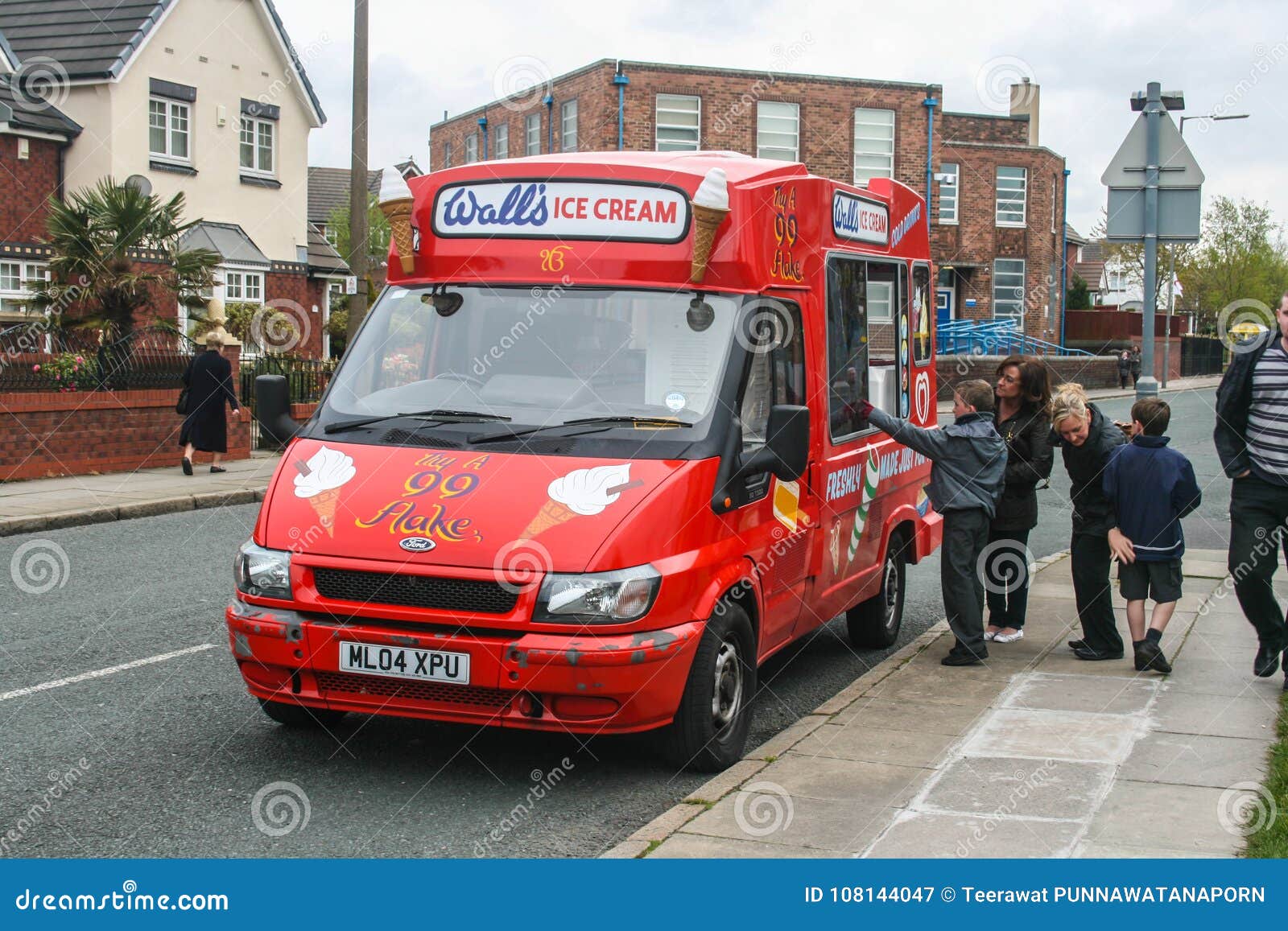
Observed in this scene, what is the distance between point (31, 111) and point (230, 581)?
23.0m

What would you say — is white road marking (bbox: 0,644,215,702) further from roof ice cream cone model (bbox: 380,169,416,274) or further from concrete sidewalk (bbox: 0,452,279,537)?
concrete sidewalk (bbox: 0,452,279,537)

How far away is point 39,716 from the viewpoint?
6.64m

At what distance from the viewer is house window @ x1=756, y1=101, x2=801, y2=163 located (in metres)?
42.8

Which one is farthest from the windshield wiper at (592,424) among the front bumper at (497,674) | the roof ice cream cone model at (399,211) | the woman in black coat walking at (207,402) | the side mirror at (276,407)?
the woman in black coat walking at (207,402)

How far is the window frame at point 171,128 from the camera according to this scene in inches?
1252

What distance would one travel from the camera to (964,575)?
8.22 metres

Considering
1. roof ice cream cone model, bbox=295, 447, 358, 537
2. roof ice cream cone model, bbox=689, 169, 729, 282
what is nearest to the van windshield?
roof ice cream cone model, bbox=689, 169, 729, 282

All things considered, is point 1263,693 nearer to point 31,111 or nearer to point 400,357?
point 400,357

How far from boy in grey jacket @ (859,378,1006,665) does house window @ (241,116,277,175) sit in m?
29.5

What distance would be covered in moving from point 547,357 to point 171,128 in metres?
28.8

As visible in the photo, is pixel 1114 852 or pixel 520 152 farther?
pixel 520 152

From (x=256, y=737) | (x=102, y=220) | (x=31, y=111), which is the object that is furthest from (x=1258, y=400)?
(x=31, y=111)

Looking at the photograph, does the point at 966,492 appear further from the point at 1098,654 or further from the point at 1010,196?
the point at 1010,196

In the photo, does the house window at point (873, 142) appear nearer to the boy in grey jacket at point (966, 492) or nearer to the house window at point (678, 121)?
the house window at point (678, 121)
